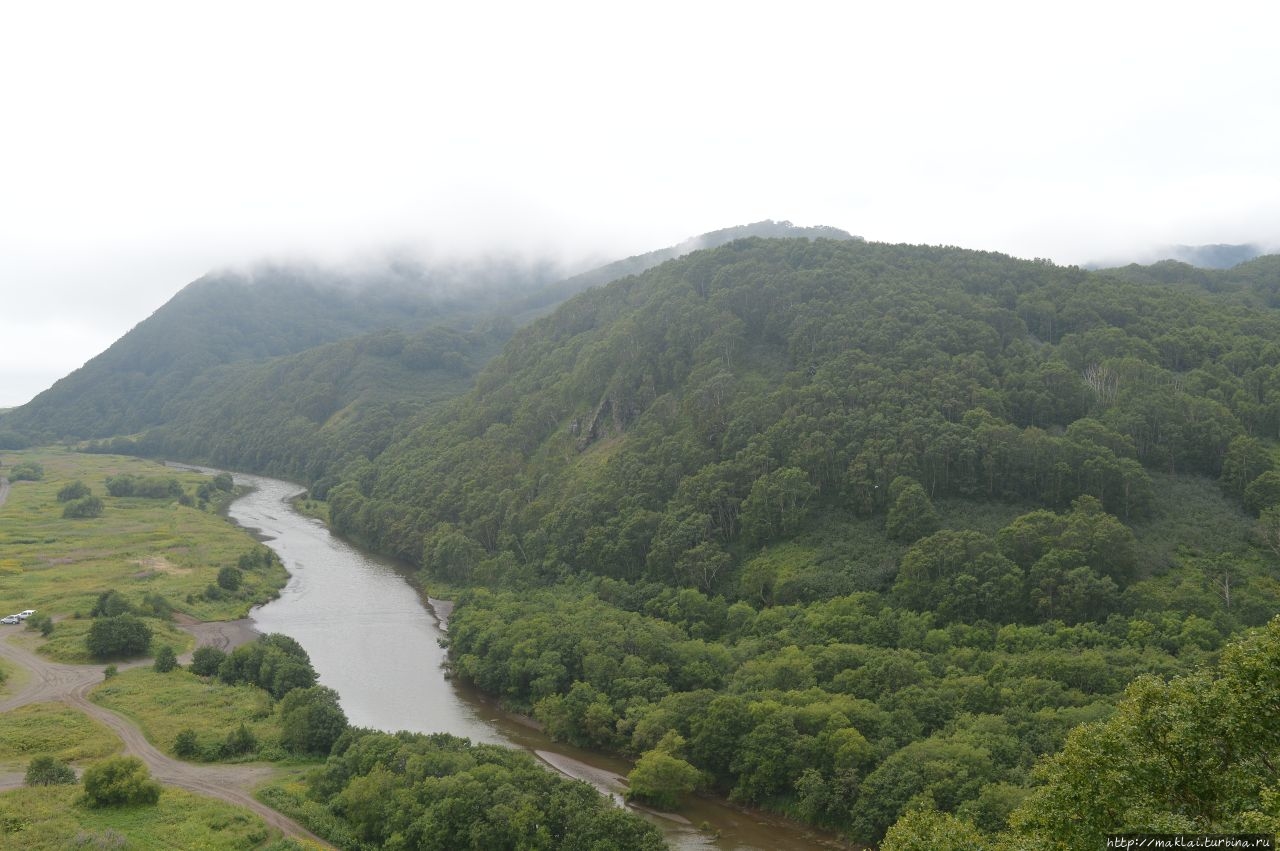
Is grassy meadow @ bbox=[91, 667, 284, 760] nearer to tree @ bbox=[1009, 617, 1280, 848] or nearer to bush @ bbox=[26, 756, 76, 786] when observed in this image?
bush @ bbox=[26, 756, 76, 786]

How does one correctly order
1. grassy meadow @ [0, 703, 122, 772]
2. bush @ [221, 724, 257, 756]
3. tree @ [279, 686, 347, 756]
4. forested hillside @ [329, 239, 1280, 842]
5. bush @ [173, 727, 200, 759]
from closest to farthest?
1. grassy meadow @ [0, 703, 122, 772]
2. forested hillside @ [329, 239, 1280, 842]
3. bush @ [173, 727, 200, 759]
4. bush @ [221, 724, 257, 756]
5. tree @ [279, 686, 347, 756]

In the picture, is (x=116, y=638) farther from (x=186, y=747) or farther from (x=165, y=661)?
(x=186, y=747)

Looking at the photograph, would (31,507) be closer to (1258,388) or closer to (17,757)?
(17,757)

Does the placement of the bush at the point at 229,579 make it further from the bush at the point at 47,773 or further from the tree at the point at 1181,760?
the tree at the point at 1181,760

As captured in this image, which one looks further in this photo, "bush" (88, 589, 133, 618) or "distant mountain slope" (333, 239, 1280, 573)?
"distant mountain slope" (333, 239, 1280, 573)

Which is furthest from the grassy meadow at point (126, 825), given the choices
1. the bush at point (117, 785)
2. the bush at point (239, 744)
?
the bush at point (239, 744)

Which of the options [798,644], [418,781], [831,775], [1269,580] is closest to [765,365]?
[798,644]

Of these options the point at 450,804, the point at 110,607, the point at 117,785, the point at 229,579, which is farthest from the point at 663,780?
the point at 229,579

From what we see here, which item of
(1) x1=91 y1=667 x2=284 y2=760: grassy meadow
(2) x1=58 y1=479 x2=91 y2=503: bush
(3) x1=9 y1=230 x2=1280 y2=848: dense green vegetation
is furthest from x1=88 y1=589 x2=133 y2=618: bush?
(2) x1=58 y1=479 x2=91 y2=503: bush
